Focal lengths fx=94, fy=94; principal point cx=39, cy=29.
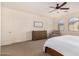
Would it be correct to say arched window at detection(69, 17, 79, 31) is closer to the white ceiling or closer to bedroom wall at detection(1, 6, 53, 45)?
the white ceiling

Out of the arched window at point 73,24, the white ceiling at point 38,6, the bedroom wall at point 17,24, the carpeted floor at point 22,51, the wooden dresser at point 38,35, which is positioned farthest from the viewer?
the wooden dresser at point 38,35

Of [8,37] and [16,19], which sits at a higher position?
[16,19]

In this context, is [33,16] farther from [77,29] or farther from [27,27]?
[77,29]

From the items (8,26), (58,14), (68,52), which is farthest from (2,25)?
(68,52)

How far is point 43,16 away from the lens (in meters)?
5.71

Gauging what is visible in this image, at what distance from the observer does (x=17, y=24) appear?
203 inches

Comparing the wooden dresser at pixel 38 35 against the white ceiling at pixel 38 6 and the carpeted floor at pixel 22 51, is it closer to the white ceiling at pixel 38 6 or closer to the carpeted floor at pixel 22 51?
the white ceiling at pixel 38 6

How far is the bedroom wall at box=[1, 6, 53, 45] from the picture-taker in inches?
178

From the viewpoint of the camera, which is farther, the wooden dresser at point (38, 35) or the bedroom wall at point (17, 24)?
the wooden dresser at point (38, 35)

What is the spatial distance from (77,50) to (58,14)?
3.46 meters

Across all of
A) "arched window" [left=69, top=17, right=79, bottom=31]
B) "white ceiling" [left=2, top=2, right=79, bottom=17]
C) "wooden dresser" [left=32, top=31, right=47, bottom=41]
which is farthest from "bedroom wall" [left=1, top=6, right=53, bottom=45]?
"arched window" [left=69, top=17, right=79, bottom=31]

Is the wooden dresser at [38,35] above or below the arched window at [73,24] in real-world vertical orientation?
below

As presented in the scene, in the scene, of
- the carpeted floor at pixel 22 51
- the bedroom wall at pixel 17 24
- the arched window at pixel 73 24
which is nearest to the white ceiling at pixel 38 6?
the bedroom wall at pixel 17 24

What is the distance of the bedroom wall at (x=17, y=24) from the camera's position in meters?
4.53
